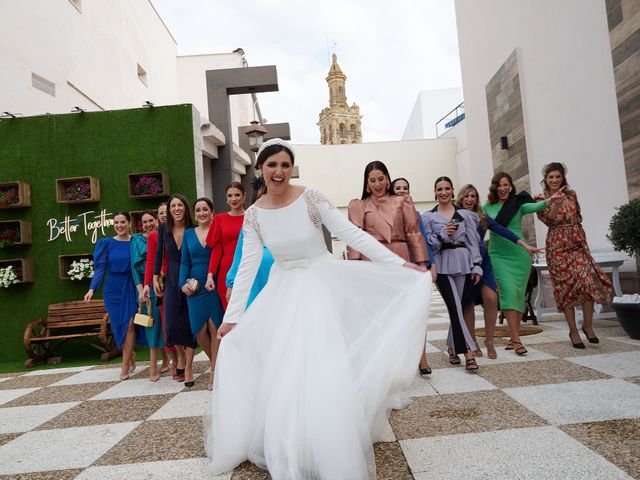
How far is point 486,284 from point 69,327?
5625mm

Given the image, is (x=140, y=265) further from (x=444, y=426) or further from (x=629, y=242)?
(x=629, y=242)

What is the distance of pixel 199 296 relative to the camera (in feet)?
13.9

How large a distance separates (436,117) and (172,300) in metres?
23.4

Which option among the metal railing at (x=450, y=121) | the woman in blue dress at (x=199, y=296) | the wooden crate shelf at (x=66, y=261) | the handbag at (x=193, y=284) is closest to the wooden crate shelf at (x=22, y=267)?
the wooden crate shelf at (x=66, y=261)

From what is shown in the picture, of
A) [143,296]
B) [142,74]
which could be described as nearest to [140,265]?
[143,296]

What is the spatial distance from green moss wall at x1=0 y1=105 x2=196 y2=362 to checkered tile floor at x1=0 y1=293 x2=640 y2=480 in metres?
2.74

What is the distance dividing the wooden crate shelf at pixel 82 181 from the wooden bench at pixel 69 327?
56.0 inches

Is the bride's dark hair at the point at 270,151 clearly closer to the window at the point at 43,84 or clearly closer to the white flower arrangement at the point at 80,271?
the white flower arrangement at the point at 80,271

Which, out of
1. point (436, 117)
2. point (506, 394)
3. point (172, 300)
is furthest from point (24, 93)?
point (436, 117)

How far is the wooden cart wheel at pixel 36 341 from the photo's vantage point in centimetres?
624

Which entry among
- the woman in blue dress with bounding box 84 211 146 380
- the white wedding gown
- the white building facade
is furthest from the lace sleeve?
the white building facade

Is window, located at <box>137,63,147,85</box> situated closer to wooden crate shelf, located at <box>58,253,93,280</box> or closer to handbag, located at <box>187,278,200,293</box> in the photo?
wooden crate shelf, located at <box>58,253,93,280</box>

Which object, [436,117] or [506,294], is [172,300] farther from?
[436,117]

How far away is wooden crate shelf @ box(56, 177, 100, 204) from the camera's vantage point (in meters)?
6.63
